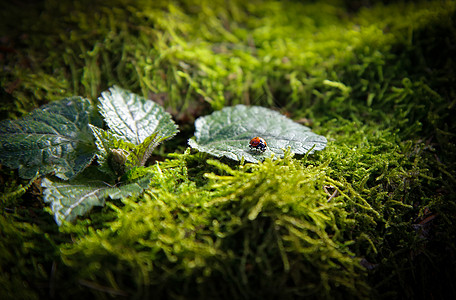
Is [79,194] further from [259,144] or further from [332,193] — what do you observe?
[332,193]

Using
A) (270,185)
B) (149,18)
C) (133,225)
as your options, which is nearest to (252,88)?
(149,18)

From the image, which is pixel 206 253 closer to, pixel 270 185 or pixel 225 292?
pixel 225 292

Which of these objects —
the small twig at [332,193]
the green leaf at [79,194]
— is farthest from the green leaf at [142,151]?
the small twig at [332,193]

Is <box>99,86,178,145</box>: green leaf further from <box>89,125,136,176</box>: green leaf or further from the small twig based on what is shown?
the small twig

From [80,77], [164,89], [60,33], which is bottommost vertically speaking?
[164,89]

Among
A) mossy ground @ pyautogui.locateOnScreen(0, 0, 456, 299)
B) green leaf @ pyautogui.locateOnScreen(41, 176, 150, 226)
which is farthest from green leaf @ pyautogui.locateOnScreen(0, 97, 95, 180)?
mossy ground @ pyautogui.locateOnScreen(0, 0, 456, 299)

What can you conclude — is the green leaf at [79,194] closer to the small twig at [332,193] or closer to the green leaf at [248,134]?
the green leaf at [248,134]

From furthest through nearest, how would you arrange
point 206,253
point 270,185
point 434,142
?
1. point 434,142
2. point 270,185
3. point 206,253
